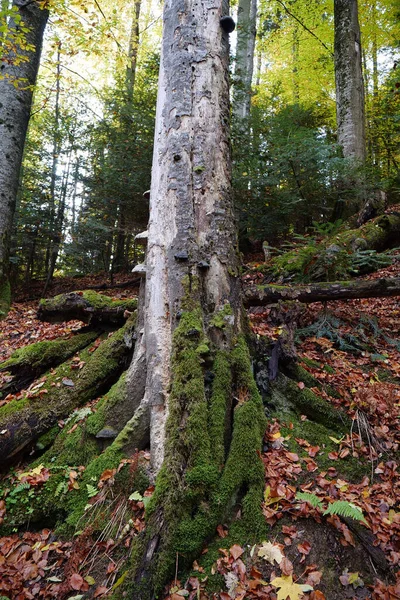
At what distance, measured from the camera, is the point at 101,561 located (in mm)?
2371

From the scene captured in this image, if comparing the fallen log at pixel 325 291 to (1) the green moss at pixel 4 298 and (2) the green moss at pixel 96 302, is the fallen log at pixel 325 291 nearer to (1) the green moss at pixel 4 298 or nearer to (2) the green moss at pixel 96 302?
(2) the green moss at pixel 96 302

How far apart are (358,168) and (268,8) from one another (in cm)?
1638

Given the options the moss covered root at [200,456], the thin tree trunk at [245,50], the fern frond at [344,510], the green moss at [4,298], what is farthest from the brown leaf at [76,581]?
the thin tree trunk at [245,50]

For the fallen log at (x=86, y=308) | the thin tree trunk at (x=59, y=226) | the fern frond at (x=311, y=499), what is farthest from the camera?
the thin tree trunk at (x=59, y=226)

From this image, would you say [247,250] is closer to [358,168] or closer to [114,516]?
[358,168]

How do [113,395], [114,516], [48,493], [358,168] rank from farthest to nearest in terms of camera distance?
[358,168] < [113,395] < [48,493] < [114,516]

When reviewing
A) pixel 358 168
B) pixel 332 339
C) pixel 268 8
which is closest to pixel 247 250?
pixel 358 168

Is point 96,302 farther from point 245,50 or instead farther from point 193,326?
point 245,50

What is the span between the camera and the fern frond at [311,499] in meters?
2.38

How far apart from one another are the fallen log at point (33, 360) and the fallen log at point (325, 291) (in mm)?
2741

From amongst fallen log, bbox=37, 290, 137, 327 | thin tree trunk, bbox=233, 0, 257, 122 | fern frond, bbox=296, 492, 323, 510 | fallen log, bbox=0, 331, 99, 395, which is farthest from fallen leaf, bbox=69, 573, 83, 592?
thin tree trunk, bbox=233, 0, 257, 122

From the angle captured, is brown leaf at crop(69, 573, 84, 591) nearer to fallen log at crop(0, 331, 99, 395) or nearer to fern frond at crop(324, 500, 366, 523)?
fern frond at crop(324, 500, 366, 523)

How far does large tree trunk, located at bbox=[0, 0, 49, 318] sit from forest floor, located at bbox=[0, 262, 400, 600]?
5.23m

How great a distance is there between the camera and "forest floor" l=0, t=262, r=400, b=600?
6.81 ft
